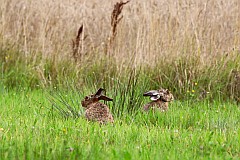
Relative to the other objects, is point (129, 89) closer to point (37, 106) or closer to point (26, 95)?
point (37, 106)

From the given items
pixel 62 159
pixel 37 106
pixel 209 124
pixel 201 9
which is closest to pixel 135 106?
pixel 209 124

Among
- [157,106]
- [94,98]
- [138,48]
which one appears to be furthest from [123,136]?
[138,48]

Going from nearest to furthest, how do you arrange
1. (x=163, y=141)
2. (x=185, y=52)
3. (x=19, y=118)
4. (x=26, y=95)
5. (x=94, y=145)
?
(x=94, y=145) < (x=163, y=141) < (x=19, y=118) < (x=26, y=95) < (x=185, y=52)

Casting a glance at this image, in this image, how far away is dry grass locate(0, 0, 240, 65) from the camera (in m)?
6.67

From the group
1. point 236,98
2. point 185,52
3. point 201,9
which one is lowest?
point 236,98

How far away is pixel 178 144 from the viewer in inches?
141

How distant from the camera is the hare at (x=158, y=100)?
16.1ft

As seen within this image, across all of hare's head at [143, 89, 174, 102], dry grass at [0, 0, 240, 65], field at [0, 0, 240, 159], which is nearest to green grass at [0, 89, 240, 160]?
field at [0, 0, 240, 159]

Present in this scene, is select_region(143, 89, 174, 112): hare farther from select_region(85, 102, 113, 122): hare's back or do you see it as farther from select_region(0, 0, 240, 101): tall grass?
select_region(85, 102, 113, 122): hare's back

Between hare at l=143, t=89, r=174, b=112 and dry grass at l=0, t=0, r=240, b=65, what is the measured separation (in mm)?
1503

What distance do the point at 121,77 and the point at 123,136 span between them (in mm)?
2604

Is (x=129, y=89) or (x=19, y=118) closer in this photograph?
(x=19, y=118)

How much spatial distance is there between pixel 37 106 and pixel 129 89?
1.09m

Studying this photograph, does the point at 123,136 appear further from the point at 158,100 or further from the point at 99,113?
the point at 158,100
